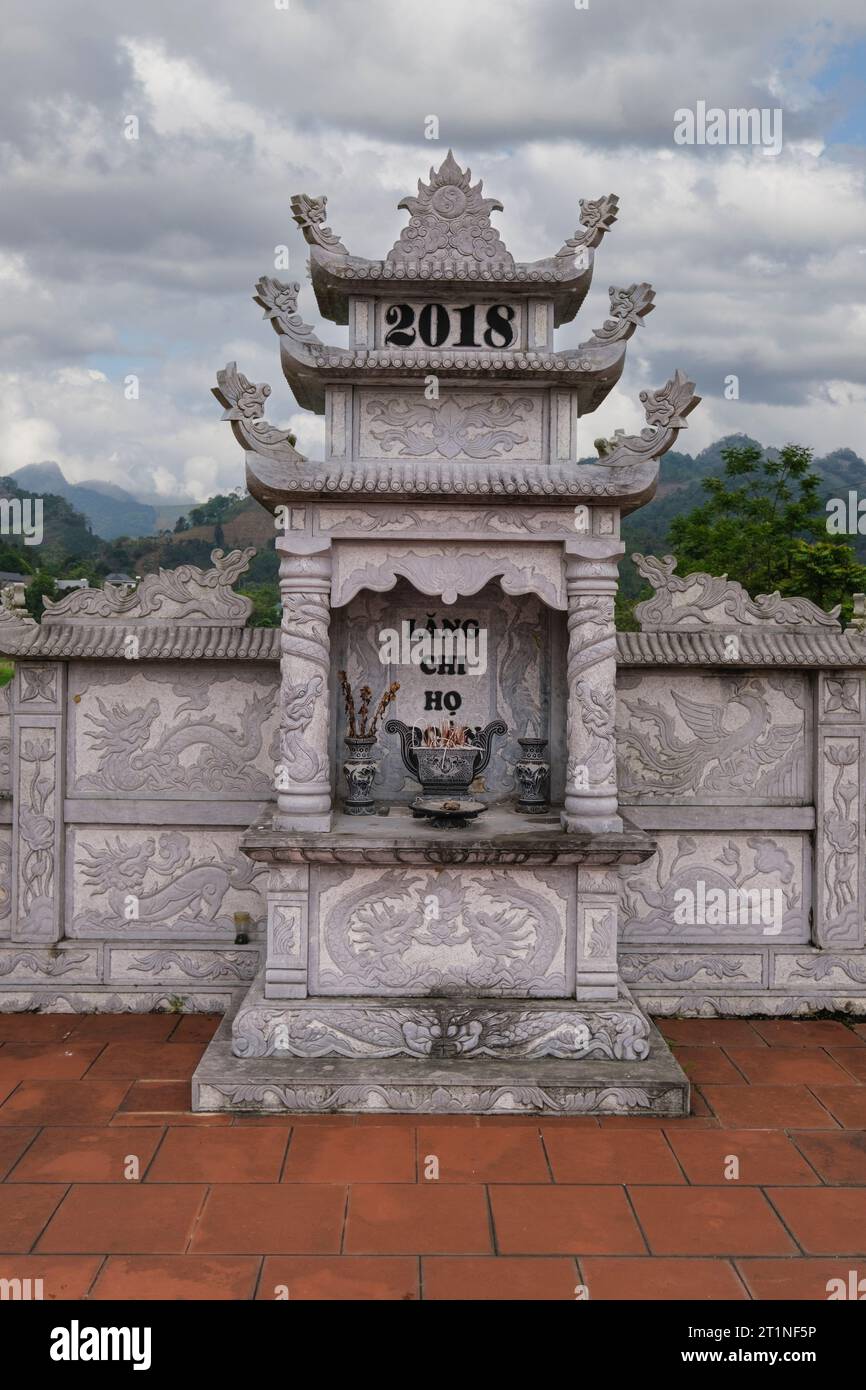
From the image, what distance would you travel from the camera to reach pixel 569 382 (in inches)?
251

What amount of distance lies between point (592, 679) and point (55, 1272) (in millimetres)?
3832

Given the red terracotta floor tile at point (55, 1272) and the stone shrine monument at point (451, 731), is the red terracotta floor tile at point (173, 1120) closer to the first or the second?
the stone shrine monument at point (451, 731)

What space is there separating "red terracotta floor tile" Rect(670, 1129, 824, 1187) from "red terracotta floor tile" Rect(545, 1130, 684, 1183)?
0.28ft

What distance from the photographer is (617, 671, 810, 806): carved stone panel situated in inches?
290

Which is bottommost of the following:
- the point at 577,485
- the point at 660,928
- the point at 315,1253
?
the point at 315,1253

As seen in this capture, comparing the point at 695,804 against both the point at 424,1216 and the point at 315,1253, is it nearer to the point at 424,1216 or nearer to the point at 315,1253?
the point at 424,1216

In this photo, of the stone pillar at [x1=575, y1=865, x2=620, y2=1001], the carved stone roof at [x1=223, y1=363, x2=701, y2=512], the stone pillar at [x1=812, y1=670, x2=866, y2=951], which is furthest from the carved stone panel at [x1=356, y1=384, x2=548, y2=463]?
the stone pillar at [x1=812, y1=670, x2=866, y2=951]

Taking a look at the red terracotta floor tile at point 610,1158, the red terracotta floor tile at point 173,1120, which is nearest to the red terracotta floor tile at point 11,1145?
the red terracotta floor tile at point 173,1120

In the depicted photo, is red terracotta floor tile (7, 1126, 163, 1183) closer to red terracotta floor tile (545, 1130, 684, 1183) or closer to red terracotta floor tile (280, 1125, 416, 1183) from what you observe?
red terracotta floor tile (280, 1125, 416, 1183)

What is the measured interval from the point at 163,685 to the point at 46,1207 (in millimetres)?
3456

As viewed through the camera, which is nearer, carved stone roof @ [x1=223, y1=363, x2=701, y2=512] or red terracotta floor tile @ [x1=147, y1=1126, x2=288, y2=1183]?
red terracotta floor tile @ [x1=147, y1=1126, x2=288, y2=1183]

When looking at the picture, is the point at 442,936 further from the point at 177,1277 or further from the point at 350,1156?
the point at 177,1277

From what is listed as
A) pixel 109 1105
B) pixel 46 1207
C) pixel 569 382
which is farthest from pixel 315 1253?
pixel 569 382

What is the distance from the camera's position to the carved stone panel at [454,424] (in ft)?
21.2
